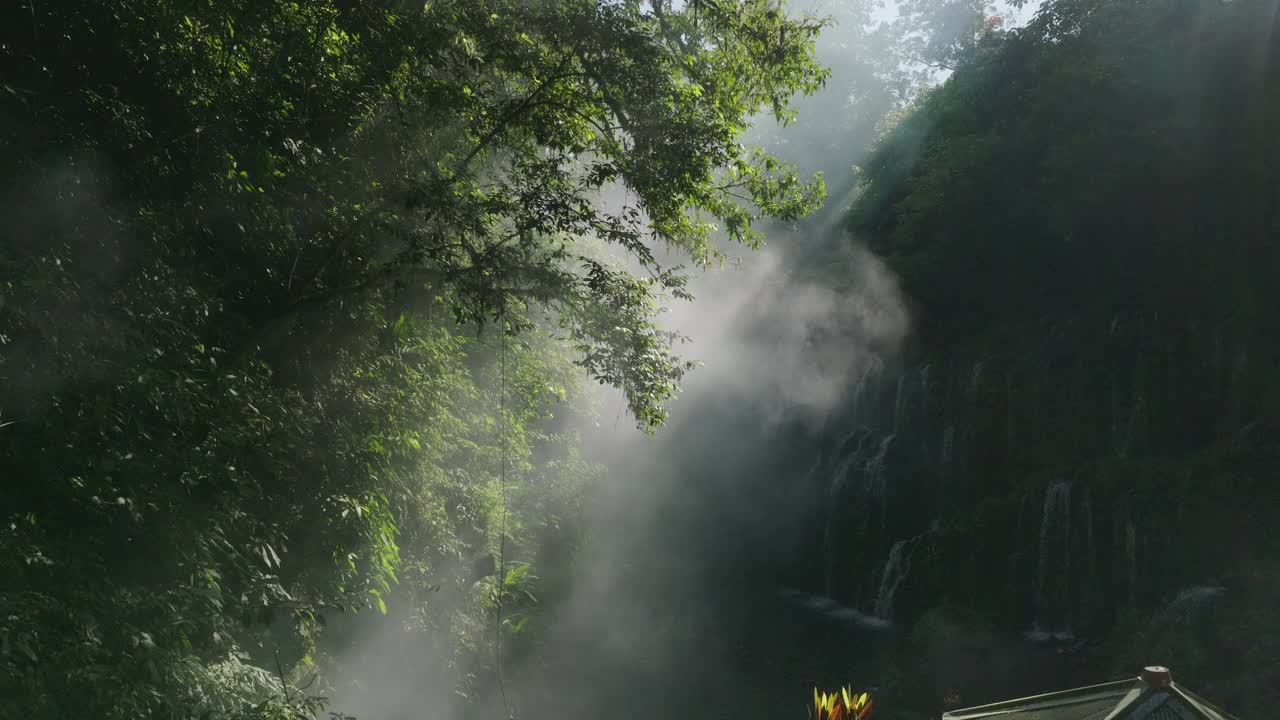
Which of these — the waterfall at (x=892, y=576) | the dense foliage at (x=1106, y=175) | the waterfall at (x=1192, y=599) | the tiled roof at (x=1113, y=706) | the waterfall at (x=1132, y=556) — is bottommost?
the tiled roof at (x=1113, y=706)

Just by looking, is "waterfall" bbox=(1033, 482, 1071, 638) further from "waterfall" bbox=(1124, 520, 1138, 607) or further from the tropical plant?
the tropical plant

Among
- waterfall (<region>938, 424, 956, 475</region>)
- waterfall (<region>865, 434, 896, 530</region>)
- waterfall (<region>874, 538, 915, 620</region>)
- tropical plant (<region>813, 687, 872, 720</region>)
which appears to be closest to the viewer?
tropical plant (<region>813, 687, 872, 720</region>)

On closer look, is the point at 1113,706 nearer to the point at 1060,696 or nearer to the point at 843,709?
the point at 1060,696

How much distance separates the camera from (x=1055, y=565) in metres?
11.9

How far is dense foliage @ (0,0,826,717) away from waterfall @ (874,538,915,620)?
27.8 feet

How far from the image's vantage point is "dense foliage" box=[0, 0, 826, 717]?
3729mm

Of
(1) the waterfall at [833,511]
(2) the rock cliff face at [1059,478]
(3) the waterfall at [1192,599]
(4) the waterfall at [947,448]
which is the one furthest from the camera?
(1) the waterfall at [833,511]

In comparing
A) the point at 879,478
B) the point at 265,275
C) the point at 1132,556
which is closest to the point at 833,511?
the point at 879,478

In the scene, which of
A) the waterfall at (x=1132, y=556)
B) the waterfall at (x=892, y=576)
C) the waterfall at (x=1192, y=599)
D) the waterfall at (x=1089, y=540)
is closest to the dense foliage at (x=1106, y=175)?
the waterfall at (x=1089, y=540)

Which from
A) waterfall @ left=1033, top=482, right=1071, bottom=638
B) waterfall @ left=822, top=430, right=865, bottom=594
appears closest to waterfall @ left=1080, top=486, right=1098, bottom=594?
waterfall @ left=1033, top=482, right=1071, bottom=638

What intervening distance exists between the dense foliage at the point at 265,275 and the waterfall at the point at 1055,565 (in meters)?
7.29

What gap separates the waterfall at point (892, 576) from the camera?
46.0 ft

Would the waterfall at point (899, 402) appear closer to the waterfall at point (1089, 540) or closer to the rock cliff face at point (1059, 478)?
the rock cliff face at point (1059, 478)

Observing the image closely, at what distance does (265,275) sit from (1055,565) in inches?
443
